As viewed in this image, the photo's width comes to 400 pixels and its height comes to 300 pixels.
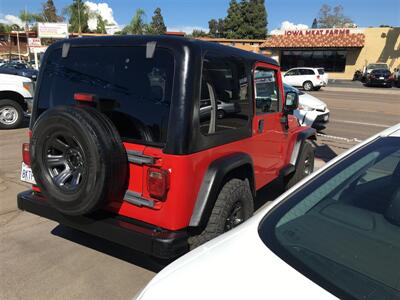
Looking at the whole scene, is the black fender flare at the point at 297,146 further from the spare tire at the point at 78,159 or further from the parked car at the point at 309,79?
the parked car at the point at 309,79

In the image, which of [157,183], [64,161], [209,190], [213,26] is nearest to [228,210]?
[209,190]

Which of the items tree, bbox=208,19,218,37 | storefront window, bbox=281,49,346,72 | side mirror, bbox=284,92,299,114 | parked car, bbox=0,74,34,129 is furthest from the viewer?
tree, bbox=208,19,218,37

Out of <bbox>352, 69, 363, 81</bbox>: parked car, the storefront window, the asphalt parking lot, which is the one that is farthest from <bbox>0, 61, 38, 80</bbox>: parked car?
the storefront window

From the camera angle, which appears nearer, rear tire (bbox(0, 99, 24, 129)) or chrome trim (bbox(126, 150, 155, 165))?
chrome trim (bbox(126, 150, 155, 165))

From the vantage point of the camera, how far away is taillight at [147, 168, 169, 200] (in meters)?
2.71

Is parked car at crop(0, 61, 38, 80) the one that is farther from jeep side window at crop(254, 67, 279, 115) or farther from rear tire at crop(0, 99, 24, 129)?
jeep side window at crop(254, 67, 279, 115)

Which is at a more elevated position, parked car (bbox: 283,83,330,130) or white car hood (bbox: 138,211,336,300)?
white car hood (bbox: 138,211,336,300)

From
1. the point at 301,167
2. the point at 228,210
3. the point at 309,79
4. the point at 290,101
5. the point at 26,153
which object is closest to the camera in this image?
the point at 228,210

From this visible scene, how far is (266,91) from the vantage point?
418 cm

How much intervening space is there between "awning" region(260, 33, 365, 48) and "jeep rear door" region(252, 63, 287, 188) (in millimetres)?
40325

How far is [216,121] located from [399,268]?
1766 millimetres

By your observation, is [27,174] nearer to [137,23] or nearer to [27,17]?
[137,23]

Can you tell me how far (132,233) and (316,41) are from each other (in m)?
43.8

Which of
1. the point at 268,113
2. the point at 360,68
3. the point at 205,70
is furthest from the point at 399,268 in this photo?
the point at 360,68
